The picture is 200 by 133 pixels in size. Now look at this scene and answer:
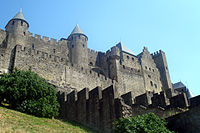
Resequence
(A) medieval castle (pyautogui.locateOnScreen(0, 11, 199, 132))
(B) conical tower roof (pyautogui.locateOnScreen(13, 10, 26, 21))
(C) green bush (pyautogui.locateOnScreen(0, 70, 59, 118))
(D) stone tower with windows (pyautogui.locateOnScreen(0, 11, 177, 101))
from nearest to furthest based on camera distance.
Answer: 1. (A) medieval castle (pyautogui.locateOnScreen(0, 11, 199, 132))
2. (C) green bush (pyautogui.locateOnScreen(0, 70, 59, 118))
3. (D) stone tower with windows (pyautogui.locateOnScreen(0, 11, 177, 101))
4. (B) conical tower roof (pyautogui.locateOnScreen(13, 10, 26, 21))

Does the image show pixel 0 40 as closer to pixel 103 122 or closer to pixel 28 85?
pixel 28 85

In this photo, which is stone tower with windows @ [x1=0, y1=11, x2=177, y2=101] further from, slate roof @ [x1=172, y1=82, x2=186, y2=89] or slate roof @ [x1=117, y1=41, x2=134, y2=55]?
slate roof @ [x1=172, y1=82, x2=186, y2=89]

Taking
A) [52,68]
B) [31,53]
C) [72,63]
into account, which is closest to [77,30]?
[72,63]

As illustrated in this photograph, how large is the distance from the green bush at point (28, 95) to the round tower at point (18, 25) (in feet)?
54.8

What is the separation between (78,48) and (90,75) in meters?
10.0

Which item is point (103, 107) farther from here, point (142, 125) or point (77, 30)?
point (77, 30)

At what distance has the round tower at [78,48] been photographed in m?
38.2

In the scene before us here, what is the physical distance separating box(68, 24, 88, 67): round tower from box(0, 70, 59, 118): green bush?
18317 millimetres

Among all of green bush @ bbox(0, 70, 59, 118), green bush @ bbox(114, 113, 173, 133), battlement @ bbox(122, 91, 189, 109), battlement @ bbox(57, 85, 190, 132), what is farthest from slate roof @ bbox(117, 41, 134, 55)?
green bush @ bbox(114, 113, 173, 133)

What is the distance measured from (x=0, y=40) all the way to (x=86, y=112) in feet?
62.8

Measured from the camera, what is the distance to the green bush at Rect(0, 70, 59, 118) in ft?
58.3

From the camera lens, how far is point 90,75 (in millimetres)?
30109

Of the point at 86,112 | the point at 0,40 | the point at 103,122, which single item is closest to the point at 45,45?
the point at 0,40

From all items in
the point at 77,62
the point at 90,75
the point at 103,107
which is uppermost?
the point at 77,62
